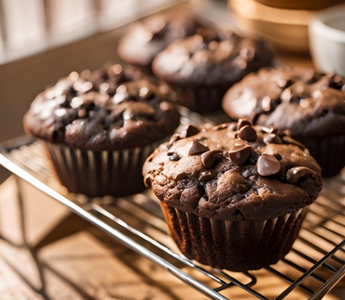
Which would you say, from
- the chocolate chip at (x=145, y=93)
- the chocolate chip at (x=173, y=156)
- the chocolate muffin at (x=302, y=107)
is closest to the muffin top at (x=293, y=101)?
the chocolate muffin at (x=302, y=107)

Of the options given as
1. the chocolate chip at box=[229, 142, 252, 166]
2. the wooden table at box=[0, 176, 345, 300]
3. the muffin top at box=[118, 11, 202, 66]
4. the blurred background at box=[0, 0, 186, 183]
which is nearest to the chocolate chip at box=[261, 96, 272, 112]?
the chocolate chip at box=[229, 142, 252, 166]

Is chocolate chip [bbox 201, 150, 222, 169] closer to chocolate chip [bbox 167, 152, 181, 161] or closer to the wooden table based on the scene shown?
chocolate chip [bbox 167, 152, 181, 161]

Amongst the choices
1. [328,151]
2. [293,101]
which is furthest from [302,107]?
[328,151]

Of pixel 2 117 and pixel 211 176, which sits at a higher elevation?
pixel 211 176

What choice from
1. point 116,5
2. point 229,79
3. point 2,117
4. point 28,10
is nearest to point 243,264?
point 229,79

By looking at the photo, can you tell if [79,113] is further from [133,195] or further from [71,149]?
[133,195]

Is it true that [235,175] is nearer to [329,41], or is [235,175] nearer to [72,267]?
[72,267]
